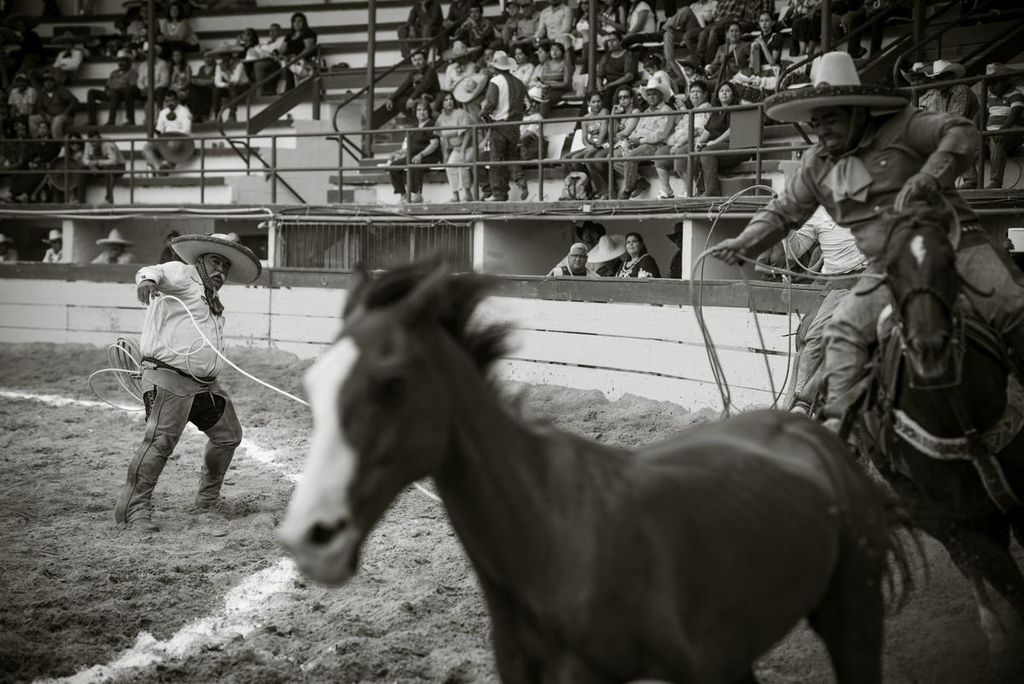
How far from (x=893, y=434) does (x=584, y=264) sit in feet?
27.2

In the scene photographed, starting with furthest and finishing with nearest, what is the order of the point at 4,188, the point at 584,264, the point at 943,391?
the point at 4,188 → the point at 584,264 → the point at 943,391

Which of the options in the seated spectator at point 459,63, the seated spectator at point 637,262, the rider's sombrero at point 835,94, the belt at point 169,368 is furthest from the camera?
the seated spectator at point 459,63

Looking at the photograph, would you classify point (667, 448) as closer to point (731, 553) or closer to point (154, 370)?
point (731, 553)

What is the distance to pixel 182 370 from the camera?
A: 24.9 ft

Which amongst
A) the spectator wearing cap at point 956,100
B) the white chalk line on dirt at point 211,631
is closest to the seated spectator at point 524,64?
Result: the spectator wearing cap at point 956,100

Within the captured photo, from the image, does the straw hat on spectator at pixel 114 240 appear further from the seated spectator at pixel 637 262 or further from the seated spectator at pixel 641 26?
the seated spectator at pixel 637 262

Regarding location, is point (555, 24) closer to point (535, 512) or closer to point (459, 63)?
point (459, 63)

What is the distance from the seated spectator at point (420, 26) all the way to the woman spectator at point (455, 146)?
11.9 feet

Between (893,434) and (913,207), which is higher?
(913,207)

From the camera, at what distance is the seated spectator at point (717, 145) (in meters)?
11.9

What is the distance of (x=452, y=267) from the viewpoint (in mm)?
2830

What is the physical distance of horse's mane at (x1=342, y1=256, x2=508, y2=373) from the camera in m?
2.53

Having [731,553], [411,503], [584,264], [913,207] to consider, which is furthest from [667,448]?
[584,264]

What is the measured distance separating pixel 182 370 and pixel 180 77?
14832mm
